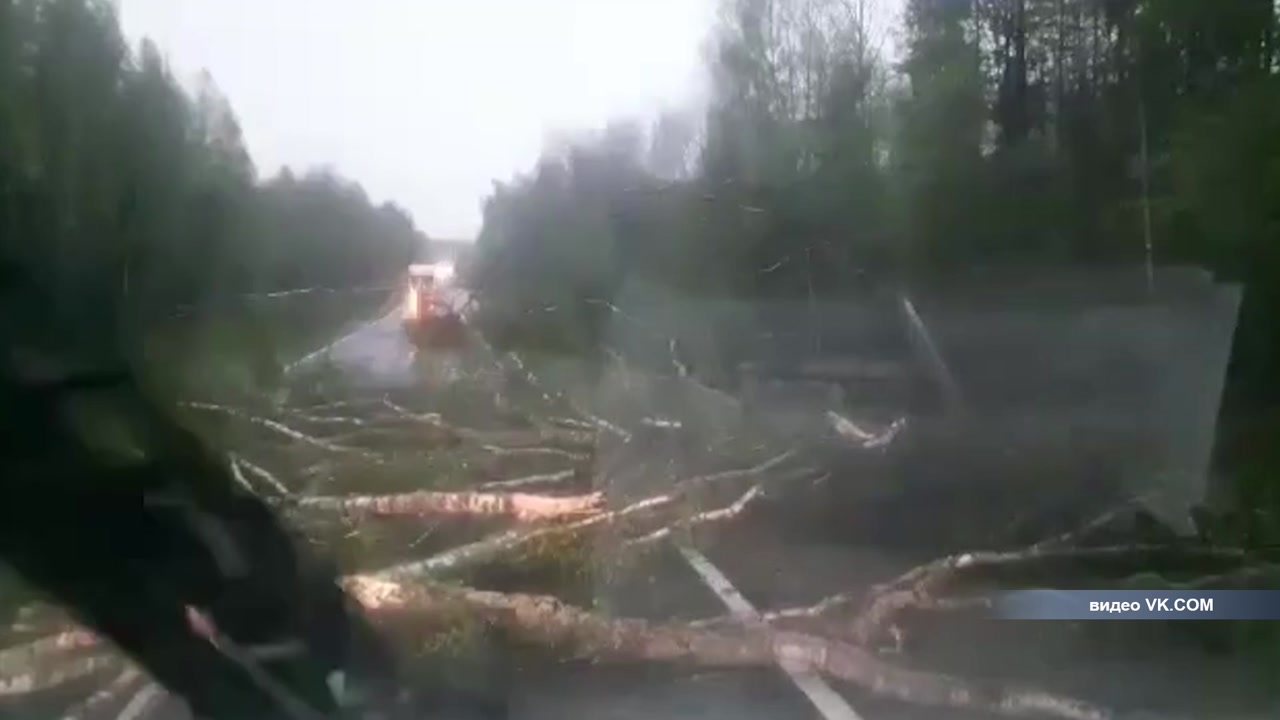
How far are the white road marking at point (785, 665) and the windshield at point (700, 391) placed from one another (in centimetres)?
1

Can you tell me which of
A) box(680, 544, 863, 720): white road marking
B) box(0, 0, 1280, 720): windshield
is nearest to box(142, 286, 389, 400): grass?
box(0, 0, 1280, 720): windshield

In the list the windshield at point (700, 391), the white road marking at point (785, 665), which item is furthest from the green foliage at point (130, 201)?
the white road marking at point (785, 665)

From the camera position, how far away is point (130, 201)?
168 inches

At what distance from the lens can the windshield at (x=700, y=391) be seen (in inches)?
159

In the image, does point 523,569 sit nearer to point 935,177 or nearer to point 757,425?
point 757,425

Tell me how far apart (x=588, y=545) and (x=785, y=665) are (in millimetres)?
725

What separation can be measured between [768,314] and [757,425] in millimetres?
386

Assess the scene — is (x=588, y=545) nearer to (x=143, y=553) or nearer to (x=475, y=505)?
(x=475, y=505)

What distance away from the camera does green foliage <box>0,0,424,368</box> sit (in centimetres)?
410

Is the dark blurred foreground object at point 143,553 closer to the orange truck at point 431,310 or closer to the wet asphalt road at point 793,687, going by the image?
the wet asphalt road at point 793,687

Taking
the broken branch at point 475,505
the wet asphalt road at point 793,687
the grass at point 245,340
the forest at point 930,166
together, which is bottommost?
the wet asphalt road at point 793,687

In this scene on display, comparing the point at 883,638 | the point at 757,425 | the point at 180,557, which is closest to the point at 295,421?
the point at 180,557

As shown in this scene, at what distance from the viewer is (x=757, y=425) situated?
4.64 metres

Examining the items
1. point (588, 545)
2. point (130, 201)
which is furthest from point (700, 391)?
point (130, 201)
